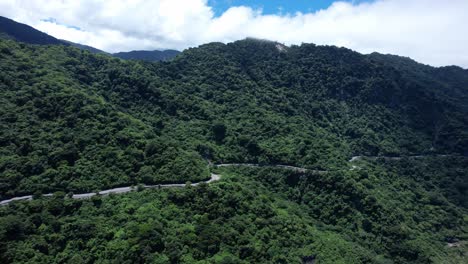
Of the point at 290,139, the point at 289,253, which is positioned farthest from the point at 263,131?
the point at 289,253

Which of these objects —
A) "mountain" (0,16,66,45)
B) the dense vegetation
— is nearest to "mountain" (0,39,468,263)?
the dense vegetation

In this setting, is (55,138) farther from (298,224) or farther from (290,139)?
(290,139)

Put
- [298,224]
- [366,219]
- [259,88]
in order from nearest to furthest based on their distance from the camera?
[298,224], [366,219], [259,88]

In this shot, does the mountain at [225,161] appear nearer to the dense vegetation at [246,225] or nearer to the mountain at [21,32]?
the dense vegetation at [246,225]

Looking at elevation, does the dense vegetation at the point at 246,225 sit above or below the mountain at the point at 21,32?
below

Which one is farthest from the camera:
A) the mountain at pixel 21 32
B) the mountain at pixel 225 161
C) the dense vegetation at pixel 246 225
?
the mountain at pixel 21 32

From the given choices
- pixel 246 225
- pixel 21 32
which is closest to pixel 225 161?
pixel 246 225

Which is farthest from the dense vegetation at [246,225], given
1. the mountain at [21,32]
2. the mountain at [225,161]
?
the mountain at [21,32]

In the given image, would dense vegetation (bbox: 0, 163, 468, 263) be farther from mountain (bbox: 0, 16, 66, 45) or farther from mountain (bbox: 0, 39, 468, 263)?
mountain (bbox: 0, 16, 66, 45)

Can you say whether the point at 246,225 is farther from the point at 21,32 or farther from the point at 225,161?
the point at 21,32
